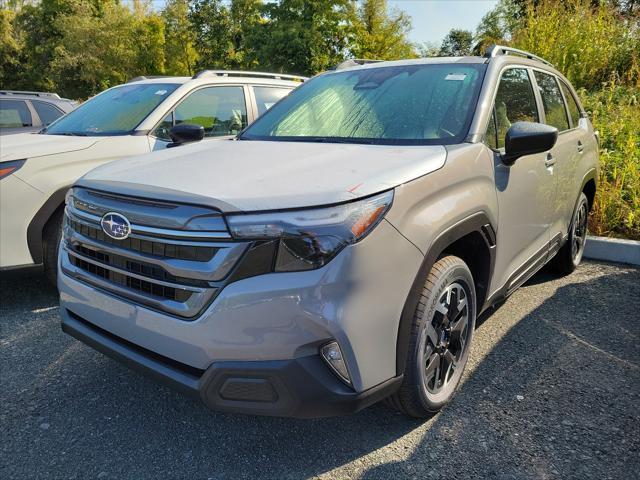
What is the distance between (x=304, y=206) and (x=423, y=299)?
70 cm

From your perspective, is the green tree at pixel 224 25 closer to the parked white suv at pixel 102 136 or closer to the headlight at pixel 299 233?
the parked white suv at pixel 102 136

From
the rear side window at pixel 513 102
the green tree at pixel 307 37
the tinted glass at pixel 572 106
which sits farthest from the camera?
the green tree at pixel 307 37

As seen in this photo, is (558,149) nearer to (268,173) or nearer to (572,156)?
(572,156)

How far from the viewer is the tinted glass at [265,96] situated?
535 cm

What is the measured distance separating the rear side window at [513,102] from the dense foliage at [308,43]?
709 mm

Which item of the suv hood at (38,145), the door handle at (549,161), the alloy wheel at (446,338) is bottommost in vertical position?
the alloy wheel at (446,338)

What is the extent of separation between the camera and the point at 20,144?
3.94 metres

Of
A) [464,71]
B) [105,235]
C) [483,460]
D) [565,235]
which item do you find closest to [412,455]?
[483,460]

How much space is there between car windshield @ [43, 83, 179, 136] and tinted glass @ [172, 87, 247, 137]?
0.21m

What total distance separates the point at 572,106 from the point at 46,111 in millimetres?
7361

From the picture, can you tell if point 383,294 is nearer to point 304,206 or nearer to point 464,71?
point 304,206

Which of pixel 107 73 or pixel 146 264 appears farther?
pixel 107 73

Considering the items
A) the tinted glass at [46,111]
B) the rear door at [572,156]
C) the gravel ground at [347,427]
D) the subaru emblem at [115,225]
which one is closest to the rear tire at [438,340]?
the gravel ground at [347,427]

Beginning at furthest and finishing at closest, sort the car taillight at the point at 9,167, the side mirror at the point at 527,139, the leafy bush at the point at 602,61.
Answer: the leafy bush at the point at 602,61
the car taillight at the point at 9,167
the side mirror at the point at 527,139
